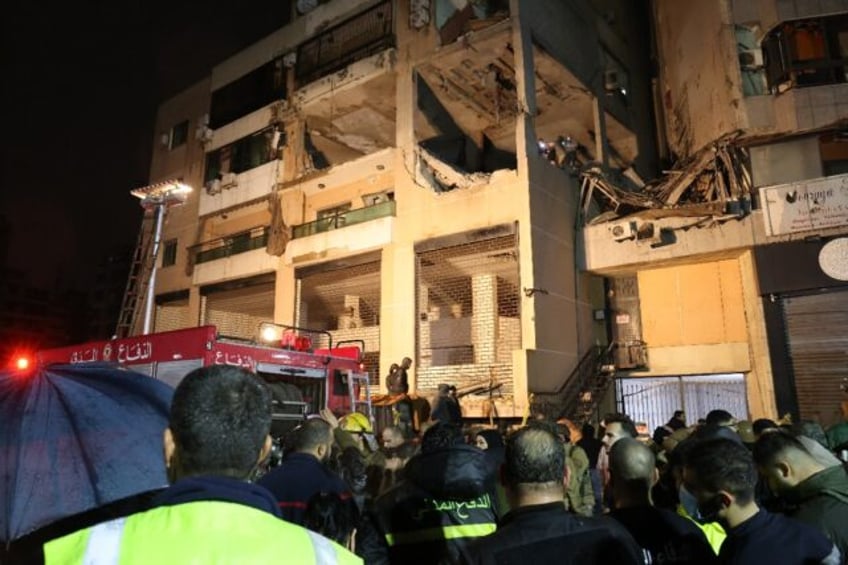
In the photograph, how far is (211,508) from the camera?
1330 mm

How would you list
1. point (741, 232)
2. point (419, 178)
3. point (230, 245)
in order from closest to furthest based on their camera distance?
point (741, 232), point (419, 178), point (230, 245)

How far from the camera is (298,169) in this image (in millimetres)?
21984

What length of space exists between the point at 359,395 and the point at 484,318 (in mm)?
7548

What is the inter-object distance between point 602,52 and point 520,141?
876 cm

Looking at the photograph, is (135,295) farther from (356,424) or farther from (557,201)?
(557,201)

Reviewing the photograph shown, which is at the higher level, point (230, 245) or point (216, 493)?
point (230, 245)

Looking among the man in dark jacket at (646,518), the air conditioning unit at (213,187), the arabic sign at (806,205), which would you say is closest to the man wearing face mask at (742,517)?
the man in dark jacket at (646,518)

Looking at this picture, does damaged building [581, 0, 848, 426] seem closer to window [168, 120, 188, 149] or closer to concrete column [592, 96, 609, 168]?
concrete column [592, 96, 609, 168]

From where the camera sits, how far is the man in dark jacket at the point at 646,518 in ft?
7.79

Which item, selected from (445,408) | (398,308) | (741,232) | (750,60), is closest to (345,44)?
(398,308)

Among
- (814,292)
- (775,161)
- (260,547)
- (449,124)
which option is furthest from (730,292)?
(260,547)

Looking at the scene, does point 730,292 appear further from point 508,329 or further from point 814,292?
point 508,329

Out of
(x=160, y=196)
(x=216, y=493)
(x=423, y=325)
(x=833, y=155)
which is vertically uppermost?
(x=833, y=155)

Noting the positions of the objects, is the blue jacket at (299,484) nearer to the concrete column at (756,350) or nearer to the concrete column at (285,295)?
the concrete column at (756,350)
